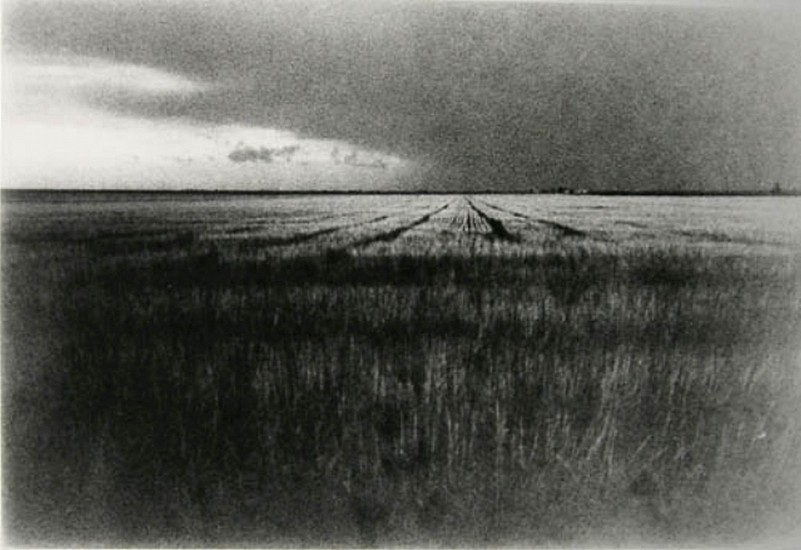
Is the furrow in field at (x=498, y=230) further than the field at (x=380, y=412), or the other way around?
the furrow in field at (x=498, y=230)

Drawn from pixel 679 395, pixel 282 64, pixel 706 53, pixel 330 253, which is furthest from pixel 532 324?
pixel 330 253

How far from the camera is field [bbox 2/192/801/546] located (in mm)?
4105

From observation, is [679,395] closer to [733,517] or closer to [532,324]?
[733,517]

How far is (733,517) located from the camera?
4.25 m

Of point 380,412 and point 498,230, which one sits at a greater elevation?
point 498,230

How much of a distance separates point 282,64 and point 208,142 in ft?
2.30

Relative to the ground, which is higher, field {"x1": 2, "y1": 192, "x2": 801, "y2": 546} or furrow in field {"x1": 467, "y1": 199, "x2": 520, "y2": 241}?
furrow in field {"x1": 467, "y1": 199, "x2": 520, "y2": 241}

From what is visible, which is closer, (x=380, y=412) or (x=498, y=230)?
(x=380, y=412)

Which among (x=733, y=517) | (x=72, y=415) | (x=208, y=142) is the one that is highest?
(x=208, y=142)

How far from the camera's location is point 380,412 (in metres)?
4.45

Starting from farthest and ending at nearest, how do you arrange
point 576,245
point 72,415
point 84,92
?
point 576,245, point 84,92, point 72,415

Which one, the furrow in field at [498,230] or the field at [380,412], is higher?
the furrow in field at [498,230]

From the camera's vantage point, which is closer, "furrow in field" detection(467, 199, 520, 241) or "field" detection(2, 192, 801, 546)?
"field" detection(2, 192, 801, 546)

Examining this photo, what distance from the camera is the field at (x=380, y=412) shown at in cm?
411
